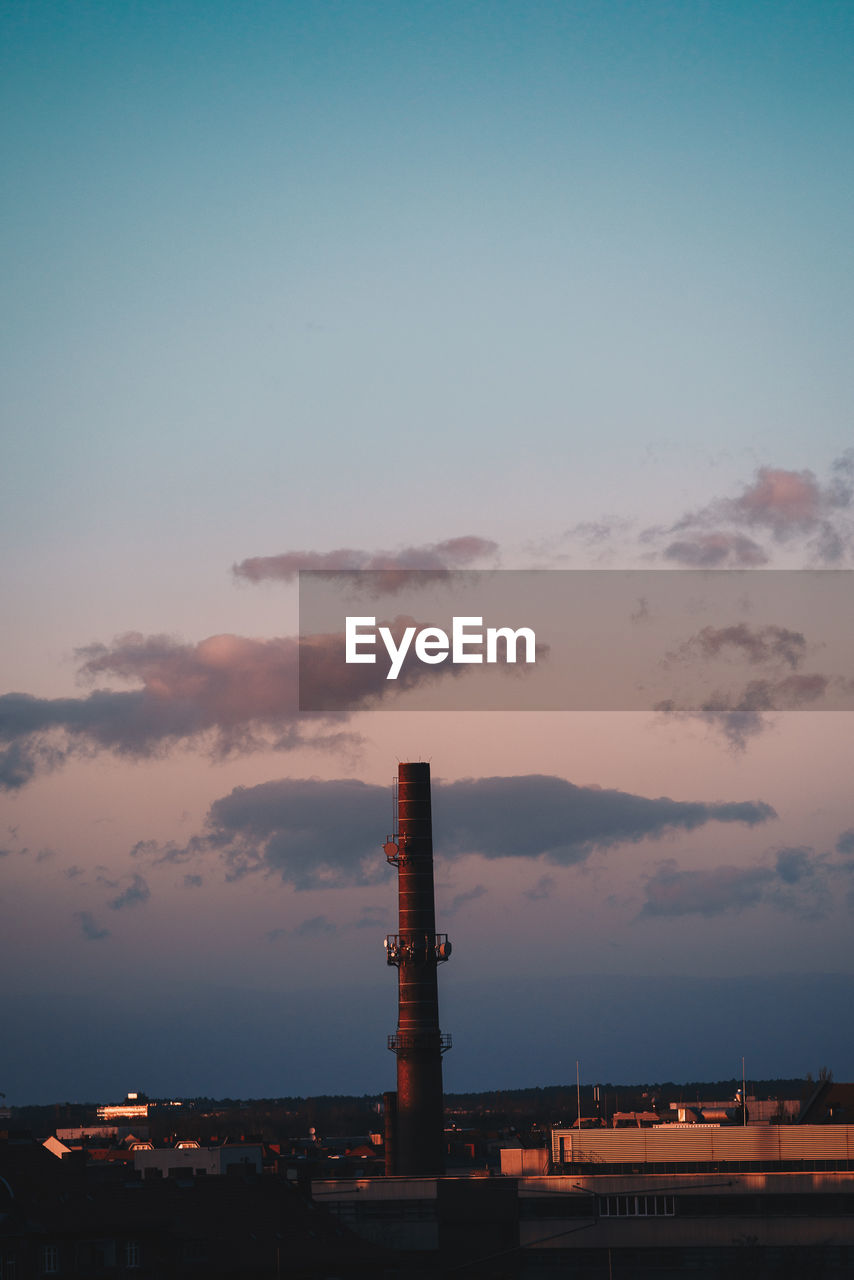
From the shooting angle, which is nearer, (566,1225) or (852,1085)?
(566,1225)

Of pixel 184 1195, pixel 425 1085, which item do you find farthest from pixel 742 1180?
pixel 184 1195

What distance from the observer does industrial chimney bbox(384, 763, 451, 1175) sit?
3182 inches

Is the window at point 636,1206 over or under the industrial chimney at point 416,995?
under

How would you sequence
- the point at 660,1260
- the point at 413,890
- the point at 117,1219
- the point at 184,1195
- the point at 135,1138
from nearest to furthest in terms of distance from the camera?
1. the point at 117,1219
2. the point at 184,1195
3. the point at 660,1260
4. the point at 413,890
5. the point at 135,1138

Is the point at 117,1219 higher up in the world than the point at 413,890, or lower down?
lower down

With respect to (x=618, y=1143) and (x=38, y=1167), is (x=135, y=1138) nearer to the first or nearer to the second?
(x=618, y=1143)

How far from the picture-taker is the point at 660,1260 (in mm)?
77625

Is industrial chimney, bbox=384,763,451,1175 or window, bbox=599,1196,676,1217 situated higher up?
industrial chimney, bbox=384,763,451,1175

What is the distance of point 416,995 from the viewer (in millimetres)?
82438

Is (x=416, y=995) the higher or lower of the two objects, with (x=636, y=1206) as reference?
higher

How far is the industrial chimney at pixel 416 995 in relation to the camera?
80812 millimetres

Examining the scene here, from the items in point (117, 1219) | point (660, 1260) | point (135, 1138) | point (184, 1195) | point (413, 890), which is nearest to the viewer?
point (117, 1219)

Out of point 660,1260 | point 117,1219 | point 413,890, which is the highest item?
point 413,890

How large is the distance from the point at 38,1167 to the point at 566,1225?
32.0 meters
